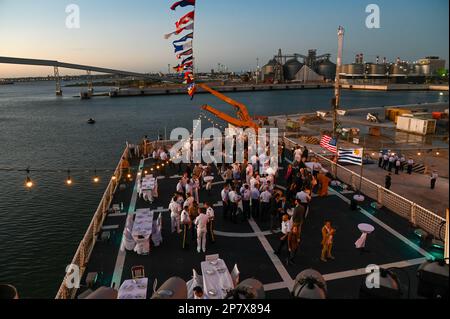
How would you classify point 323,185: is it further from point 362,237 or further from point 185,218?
point 185,218

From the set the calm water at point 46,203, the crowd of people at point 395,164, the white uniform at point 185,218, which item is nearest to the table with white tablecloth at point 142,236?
the white uniform at point 185,218

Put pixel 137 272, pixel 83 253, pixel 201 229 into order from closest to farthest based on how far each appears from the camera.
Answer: pixel 137 272
pixel 83 253
pixel 201 229

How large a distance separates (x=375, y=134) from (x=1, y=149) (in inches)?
2261

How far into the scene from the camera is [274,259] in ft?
38.2

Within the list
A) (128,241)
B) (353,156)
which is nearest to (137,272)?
(128,241)

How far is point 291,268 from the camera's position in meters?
11.0

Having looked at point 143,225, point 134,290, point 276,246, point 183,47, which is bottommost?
point 276,246

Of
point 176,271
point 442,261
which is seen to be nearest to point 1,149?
point 176,271

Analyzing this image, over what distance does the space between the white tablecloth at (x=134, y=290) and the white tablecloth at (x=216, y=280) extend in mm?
1682

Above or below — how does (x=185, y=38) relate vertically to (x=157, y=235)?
above

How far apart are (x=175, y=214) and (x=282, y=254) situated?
4.81 metres

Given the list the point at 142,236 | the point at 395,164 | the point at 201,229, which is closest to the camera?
the point at 201,229

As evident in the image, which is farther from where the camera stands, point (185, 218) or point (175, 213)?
point (175, 213)

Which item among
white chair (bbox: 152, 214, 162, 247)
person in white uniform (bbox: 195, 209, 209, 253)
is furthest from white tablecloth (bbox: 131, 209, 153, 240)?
person in white uniform (bbox: 195, 209, 209, 253)
